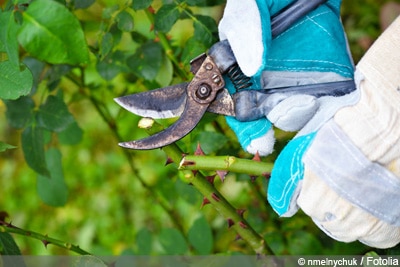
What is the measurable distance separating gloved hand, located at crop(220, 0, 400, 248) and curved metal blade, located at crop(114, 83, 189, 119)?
0.08 m

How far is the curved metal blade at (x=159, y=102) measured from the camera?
2.75ft

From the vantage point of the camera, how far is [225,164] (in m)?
0.83

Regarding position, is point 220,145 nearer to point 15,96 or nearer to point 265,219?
point 265,219

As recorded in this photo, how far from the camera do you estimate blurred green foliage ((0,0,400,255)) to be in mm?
786

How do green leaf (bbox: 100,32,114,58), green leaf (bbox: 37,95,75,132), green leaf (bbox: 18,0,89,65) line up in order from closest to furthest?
green leaf (bbox: 18,0,89,65) < green leaf (bbox: 100,32,114,58) < green leaf (bbox: 37,95,75,132)

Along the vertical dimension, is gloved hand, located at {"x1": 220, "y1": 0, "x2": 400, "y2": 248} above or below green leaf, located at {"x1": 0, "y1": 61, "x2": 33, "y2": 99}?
below

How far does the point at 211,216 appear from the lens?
6.64 feet

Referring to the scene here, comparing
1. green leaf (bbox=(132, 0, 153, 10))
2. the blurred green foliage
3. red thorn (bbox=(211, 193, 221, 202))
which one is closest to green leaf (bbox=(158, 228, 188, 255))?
the blurred green foliage

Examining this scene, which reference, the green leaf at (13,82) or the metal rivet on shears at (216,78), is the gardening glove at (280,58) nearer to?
the metal rivet on shears at (216,78)

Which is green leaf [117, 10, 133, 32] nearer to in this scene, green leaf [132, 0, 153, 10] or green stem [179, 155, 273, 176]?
green leaf [132, 0, 153, 10]

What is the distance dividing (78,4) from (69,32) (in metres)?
0.42

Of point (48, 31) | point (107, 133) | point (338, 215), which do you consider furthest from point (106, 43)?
point (107, 133)

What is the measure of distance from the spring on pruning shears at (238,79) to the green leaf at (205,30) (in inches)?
10.0

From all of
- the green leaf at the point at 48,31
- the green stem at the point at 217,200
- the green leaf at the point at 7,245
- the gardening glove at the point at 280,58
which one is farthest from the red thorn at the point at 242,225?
the green leaf at the point at 48,31
